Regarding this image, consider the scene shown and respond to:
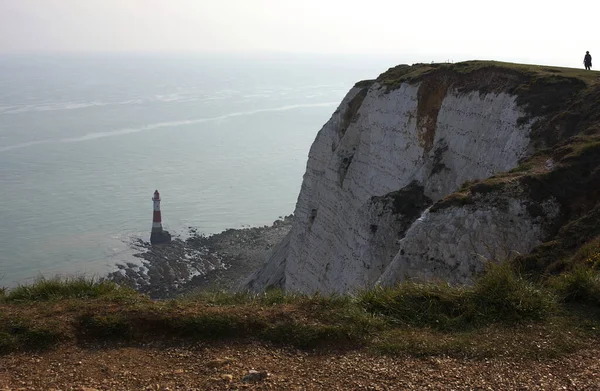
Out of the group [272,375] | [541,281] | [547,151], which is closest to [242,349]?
[272,375]

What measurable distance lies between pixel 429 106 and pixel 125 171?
5784 cm

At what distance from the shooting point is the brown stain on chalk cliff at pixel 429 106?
80.8 feet

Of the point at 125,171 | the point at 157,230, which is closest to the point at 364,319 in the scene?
the point at 157,230

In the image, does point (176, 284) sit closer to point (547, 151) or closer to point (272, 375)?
point (547, 151)

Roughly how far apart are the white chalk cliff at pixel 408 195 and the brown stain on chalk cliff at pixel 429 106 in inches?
1.8

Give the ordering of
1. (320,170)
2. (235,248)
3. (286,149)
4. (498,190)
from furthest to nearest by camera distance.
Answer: (286,149) → (235,248) → (320,170) → (498,190)

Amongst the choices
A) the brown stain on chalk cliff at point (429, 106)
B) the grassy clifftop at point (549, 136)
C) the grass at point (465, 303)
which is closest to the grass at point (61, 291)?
the grass at point (465, 303)

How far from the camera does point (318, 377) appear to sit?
22.9ft

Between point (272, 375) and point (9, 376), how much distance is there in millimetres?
3039

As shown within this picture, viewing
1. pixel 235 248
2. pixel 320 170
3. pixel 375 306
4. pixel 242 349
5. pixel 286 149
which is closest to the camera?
pixel 242 349

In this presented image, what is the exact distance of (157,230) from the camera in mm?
55375

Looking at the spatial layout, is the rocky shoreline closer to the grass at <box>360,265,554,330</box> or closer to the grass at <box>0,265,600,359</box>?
the grass at <box>0,265,600,359</box>

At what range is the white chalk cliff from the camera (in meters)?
14.3

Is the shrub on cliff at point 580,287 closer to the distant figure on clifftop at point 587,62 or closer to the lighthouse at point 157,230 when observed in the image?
the distant figure on clifftop at point 587,62
